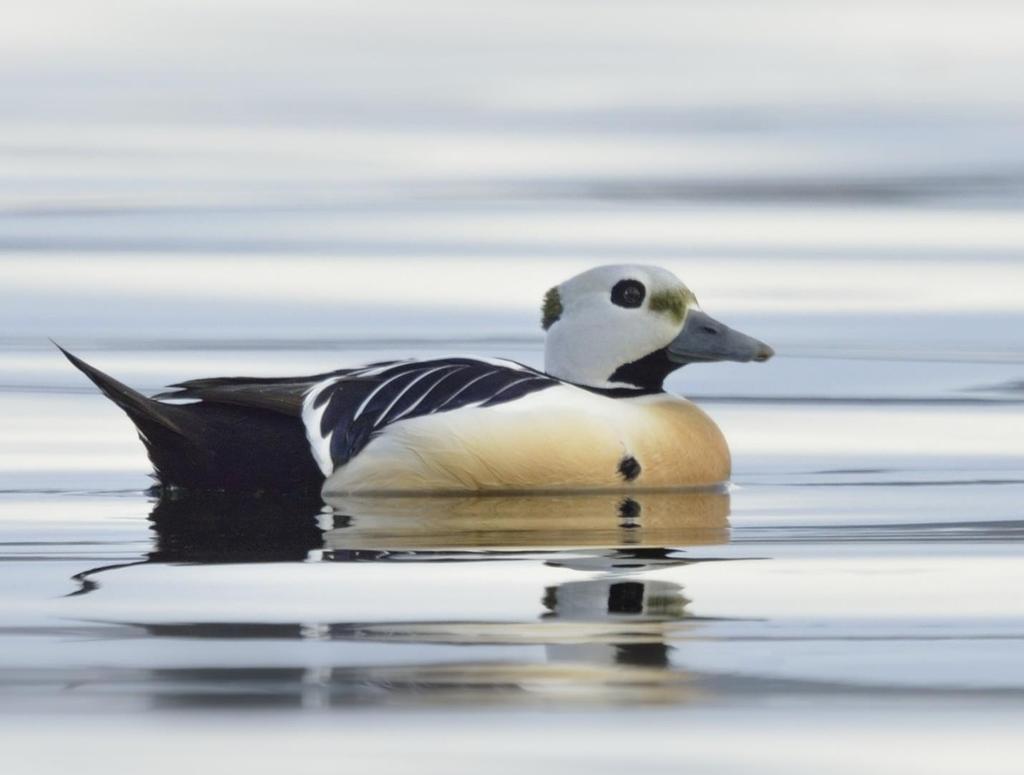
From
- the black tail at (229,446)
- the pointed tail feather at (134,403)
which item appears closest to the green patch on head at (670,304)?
the black tail at (229,446)

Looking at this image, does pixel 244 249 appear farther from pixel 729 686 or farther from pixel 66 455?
pixel 729 686

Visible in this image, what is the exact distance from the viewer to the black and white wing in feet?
28.7

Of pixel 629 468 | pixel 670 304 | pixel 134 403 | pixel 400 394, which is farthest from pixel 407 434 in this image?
pixel 670 304

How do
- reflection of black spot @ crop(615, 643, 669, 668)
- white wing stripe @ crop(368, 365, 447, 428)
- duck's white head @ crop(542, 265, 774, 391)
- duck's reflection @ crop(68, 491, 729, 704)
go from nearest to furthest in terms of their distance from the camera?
duck's reflection @ crop(68, 491, 729, 704) → reflection of black spot @ crop(615, 643, 669, 668) → white wing stripe @ crop(368, 365, 447, 428) → duck's white head @ crop(542, 265, 774, 391)

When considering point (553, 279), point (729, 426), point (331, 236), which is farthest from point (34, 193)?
point (729, 426)

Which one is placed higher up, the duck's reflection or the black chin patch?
the black chin patch

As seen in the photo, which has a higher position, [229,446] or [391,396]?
[391,396]

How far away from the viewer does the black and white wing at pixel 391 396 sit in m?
8.75

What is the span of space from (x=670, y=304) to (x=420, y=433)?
1039 millimetres

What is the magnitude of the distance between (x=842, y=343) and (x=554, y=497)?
3.83 meters

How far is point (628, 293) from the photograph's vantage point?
9.28 m

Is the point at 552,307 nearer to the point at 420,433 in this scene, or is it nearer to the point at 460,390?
the point at 460,390

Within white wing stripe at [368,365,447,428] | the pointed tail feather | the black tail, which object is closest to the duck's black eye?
white wing stripe at [368,365,447,428]

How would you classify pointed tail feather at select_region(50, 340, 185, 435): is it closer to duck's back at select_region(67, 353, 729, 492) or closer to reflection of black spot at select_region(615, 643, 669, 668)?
duck's back at select_region(67, 353, 729, 492)
